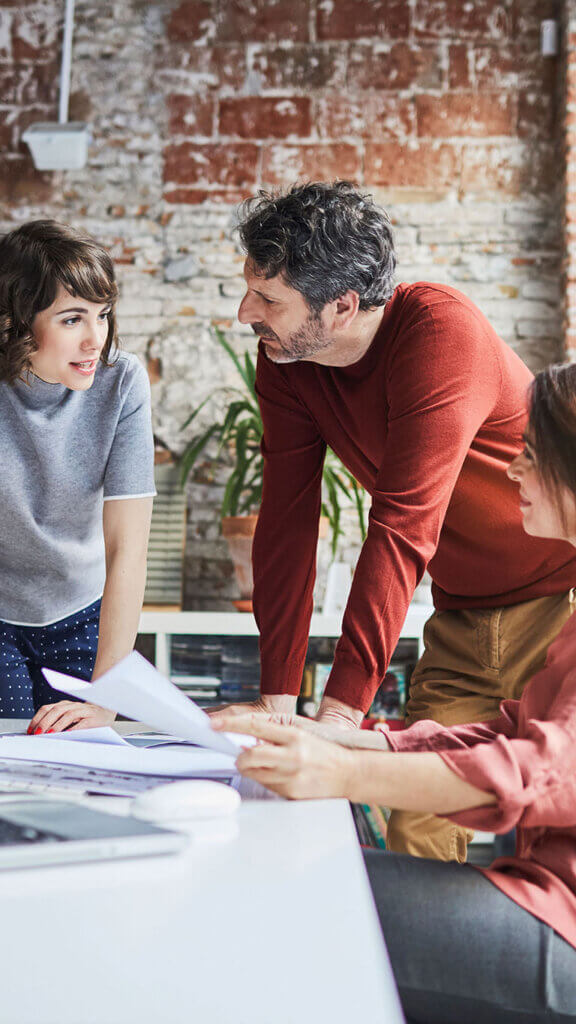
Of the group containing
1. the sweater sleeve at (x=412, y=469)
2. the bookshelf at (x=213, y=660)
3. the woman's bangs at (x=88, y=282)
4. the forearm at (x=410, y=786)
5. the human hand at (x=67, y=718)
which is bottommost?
the bookshelf at (x=213, y=660)

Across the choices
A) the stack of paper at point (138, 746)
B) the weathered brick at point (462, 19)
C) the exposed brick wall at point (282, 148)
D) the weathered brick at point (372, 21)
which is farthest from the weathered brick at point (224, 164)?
the stack of paper at point (138, 746)

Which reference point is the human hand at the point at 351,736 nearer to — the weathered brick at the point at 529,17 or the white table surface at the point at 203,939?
the white table surface at the point at 203,939

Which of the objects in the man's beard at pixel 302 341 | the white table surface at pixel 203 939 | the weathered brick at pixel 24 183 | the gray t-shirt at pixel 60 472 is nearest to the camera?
the white table surface at pixel 203 939

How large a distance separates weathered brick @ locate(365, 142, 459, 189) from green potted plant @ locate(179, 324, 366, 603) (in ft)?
2.69

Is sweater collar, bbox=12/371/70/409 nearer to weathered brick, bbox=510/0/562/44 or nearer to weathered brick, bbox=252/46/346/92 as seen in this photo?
weathered brick, bbox=252/46/346/92

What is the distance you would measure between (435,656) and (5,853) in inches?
41.8

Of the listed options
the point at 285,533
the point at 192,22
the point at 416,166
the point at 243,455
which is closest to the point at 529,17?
the point at 416,166

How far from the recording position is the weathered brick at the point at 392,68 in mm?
3348

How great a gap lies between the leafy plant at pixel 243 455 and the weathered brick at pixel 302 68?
0.92m

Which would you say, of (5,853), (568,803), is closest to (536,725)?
(568,803)

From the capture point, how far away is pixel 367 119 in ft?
11.0

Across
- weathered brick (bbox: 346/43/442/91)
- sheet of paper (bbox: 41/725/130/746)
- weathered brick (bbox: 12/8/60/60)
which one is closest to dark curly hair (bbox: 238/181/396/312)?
sheet of paper (bbox: 41/725/130/746)

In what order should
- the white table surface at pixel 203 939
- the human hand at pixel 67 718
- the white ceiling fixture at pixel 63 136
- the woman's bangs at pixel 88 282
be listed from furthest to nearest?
the white ceiling fixture at pixel 63 136, the woman's bangs at pixel 88 282, the human hand at pixel 67 718, the white table surface at pixel 203 939

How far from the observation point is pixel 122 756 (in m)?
0.97
